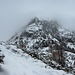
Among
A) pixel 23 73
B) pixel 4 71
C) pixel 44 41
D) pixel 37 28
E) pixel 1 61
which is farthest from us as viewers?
pixel 37 28

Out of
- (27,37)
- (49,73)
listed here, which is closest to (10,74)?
(49,73)

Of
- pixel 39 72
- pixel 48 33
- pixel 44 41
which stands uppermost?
pixel 48 33

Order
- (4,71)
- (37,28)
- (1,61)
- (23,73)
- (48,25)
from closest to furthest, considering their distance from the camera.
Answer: (4,71) → (23,73) → (1,61) → (37,28) → (48,25)

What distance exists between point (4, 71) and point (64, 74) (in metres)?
5.27

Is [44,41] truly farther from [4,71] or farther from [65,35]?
[4,71]

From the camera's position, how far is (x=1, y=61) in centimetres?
1598

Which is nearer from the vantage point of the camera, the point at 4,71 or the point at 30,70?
the point at 4,71

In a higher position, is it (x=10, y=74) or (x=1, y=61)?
(x=1, y=61)

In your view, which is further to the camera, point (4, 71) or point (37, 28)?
point (37, 28)

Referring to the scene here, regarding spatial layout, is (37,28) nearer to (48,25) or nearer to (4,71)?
(48,25)

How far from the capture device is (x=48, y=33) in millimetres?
130625

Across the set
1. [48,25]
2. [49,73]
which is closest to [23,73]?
[49,73]

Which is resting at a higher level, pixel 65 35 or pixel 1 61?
pixel 65 35

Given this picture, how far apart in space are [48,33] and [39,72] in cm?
11445
